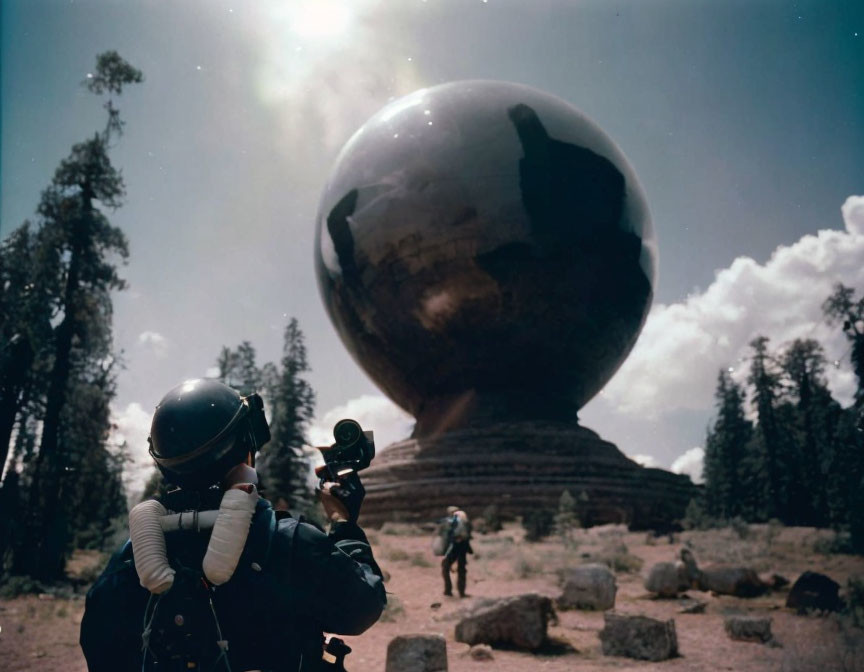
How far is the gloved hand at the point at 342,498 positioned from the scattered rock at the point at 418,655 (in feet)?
14.2

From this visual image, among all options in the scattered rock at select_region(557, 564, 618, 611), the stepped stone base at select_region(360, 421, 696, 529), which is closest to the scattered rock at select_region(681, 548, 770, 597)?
the scattered rock at select_region(557, 564, 618, 611)

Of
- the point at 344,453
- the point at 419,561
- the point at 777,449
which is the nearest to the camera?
the point at 344,453

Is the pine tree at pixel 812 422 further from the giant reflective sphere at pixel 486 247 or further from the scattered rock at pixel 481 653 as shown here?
the scattered rock at pixel 481 653

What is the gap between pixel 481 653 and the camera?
664 centimetres

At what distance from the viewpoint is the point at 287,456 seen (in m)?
28.6

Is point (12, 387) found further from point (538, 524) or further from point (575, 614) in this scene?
point (538, 524)

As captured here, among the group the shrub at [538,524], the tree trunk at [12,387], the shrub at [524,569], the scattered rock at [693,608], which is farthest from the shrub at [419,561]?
the tree trunk at [12,387]

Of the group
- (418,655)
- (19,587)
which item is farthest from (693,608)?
(19,587)

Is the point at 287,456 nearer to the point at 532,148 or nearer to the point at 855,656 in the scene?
the point at 532,148

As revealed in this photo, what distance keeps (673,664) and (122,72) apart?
56.1 ft

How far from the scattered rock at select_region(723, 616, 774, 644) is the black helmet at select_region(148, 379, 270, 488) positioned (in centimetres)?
708

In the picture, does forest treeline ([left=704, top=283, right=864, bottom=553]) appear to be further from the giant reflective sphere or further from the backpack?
the backpack

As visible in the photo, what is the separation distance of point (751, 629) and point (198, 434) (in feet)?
23.9

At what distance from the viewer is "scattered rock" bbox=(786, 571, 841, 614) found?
27.8 ft
